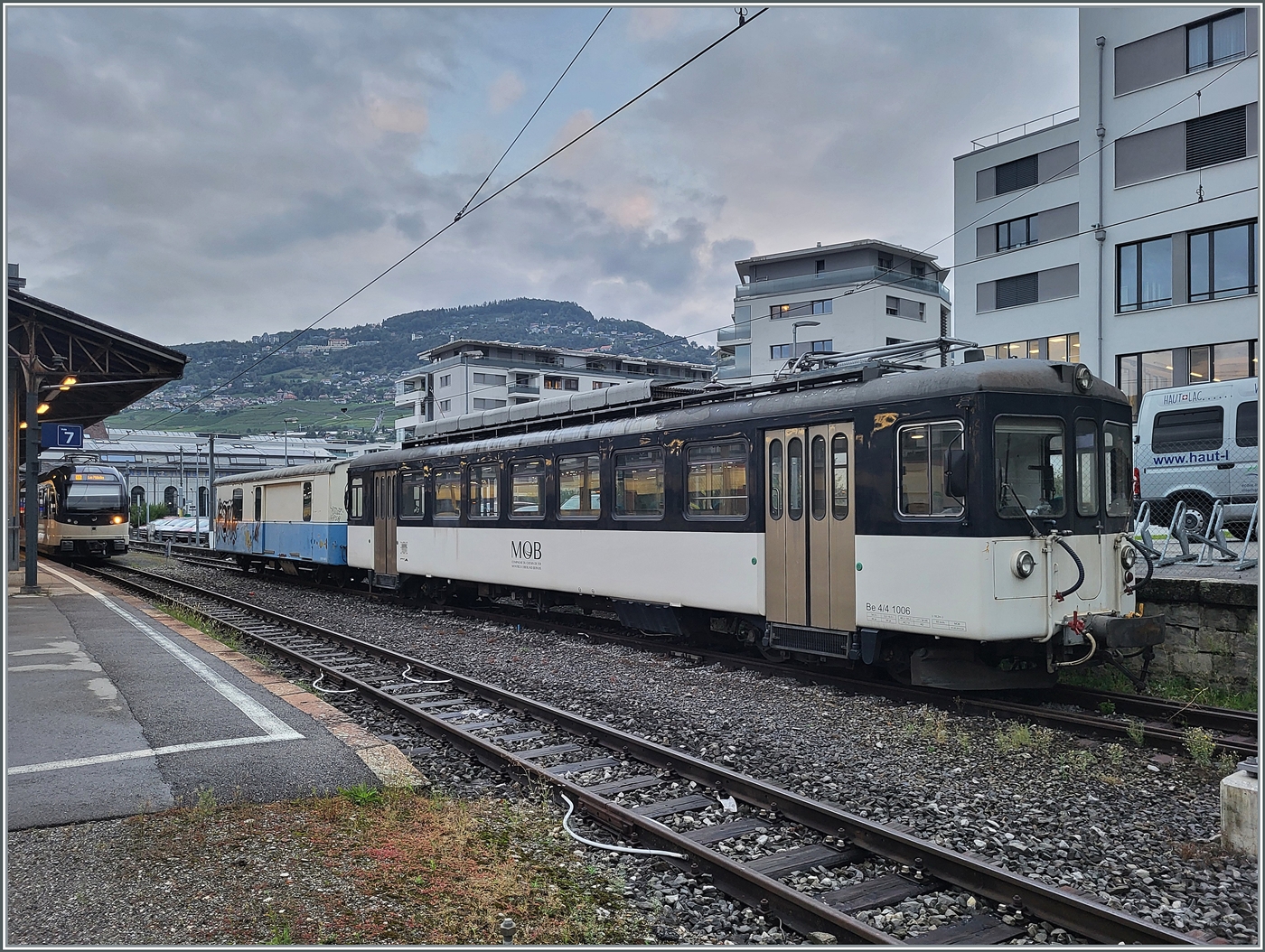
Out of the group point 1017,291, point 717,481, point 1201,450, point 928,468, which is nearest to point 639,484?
point 717,481

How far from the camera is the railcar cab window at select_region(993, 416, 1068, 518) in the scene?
8.29 meters

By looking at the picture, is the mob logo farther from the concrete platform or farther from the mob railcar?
the mob railcar

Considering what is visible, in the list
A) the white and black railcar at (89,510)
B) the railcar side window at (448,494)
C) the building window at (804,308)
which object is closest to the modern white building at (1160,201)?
the railcar side window at (448,494)

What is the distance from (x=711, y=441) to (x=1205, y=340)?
873 inches

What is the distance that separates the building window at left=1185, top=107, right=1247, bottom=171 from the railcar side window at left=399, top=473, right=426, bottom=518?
24186mm

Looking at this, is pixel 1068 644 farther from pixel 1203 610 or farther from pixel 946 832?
pixel 946 832

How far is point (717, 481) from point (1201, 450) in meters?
12.0

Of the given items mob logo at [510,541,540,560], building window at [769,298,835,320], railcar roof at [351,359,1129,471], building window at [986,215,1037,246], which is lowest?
mob logo at [510,541,540,560]

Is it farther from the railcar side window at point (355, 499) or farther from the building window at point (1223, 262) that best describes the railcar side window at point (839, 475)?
the building window at point (1223, 262)

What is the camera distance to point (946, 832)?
5602 millimetres

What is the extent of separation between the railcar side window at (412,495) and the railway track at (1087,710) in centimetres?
849

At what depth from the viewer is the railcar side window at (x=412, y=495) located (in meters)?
18.2

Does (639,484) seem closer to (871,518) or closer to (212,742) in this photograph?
(871,518)

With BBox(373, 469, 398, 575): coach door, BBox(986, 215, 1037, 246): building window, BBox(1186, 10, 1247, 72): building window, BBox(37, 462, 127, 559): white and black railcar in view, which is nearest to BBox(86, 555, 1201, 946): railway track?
BBox(373, 469, 398, 575): coach door
